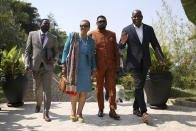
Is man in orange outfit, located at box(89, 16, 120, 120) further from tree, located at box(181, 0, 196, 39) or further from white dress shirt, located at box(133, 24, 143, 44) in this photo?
tree, located at box(181, 0, 196, 39)

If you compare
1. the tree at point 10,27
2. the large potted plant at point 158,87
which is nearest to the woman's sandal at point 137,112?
the large potted plant at point 158,87

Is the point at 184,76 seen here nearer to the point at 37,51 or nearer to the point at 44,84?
the point at 44,84

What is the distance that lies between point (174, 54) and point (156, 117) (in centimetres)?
516

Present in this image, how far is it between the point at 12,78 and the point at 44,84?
73.6 inches

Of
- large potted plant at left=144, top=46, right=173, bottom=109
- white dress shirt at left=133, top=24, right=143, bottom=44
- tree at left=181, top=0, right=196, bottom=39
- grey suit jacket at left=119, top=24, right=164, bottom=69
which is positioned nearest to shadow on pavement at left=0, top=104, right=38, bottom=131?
grey suit jacket at left=119, top=24, right=164, bottom=69

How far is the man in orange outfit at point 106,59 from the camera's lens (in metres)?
4.32

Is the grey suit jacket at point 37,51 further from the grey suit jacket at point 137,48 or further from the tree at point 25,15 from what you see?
the tree at point 25,15

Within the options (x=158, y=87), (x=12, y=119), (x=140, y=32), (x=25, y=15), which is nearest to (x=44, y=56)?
(x=12, y=119)

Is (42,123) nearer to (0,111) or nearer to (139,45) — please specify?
(0,111)

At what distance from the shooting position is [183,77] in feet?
27.9

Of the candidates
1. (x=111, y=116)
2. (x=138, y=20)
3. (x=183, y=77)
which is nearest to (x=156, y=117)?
(x=111, y=116)

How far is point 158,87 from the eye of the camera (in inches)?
202

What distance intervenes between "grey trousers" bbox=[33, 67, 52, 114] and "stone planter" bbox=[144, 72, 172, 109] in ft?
8.26

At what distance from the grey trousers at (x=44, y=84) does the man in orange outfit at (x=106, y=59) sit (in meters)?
1.07
